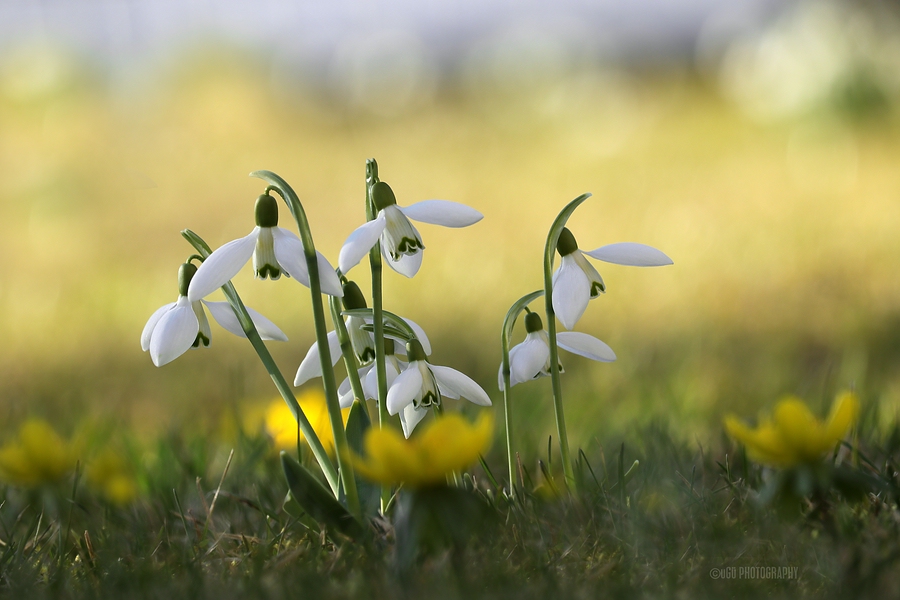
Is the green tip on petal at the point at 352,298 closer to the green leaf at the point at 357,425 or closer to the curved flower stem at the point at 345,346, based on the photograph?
the curved flower stem at the point at 345,346

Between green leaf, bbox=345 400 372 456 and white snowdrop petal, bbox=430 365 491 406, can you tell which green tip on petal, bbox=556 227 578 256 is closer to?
white snowdrop petal, bbox=430 365 491 406

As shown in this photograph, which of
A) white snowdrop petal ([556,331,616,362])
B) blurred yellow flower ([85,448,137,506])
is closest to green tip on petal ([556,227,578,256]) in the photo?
white snowdrop petal ([556,331,616,362])

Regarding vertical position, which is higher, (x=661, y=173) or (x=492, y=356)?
(x=661, y=173)

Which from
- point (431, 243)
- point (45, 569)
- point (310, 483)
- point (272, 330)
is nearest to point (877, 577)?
point (310, 483)

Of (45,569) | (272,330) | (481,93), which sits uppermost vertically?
(481,93)

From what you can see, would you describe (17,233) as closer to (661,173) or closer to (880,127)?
(661,173)

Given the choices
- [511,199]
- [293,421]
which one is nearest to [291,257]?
[293,421]

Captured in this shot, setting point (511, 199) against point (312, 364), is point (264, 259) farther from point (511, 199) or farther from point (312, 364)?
point (511, 199)
